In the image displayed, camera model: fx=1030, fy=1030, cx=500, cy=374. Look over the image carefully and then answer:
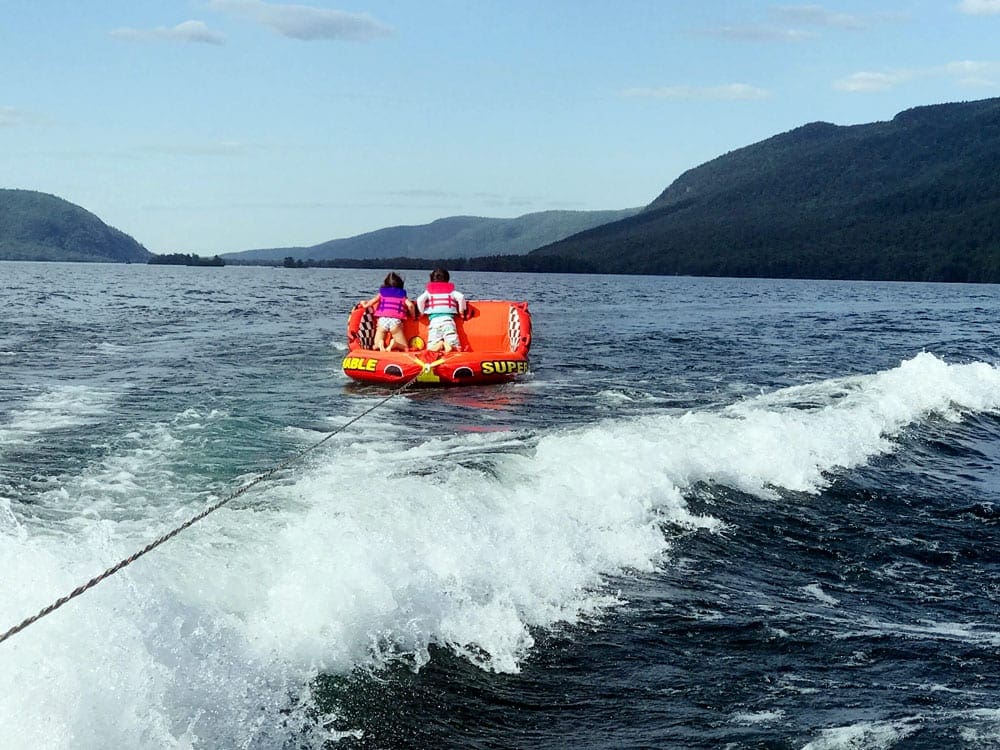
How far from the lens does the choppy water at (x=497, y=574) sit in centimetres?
463

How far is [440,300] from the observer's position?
16719 millimetres

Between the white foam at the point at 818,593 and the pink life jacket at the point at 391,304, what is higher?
the pink life jacket at the point at 391,304

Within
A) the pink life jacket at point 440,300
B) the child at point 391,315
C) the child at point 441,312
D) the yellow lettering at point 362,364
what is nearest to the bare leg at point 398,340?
the child at point 391,315

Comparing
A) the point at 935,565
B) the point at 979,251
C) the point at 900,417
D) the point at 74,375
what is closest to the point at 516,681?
the point at 935,565

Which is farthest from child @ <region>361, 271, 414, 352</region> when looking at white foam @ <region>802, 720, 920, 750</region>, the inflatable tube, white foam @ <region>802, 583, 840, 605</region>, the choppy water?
white foam @ <region>802, 720, 920, 750</region>

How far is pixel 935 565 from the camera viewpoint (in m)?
7.70

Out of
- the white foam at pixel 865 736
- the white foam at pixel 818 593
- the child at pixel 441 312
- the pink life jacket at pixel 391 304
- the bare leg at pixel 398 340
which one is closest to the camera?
the white foam at pixel 865 736

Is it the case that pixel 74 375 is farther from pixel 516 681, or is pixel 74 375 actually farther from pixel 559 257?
pixel 559 257

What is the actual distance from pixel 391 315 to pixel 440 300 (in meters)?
0.88

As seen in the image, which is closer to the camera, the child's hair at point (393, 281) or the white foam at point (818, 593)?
the white foam at point (818, 593)

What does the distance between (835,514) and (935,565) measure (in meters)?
1.51

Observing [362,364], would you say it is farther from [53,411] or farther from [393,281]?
[53,411]

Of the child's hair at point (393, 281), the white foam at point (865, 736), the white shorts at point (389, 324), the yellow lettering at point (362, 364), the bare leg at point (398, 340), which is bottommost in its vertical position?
the white foam at point (865, 736)

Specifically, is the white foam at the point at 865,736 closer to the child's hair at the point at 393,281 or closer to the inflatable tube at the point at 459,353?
the inflatable tube at the point at 459,353
